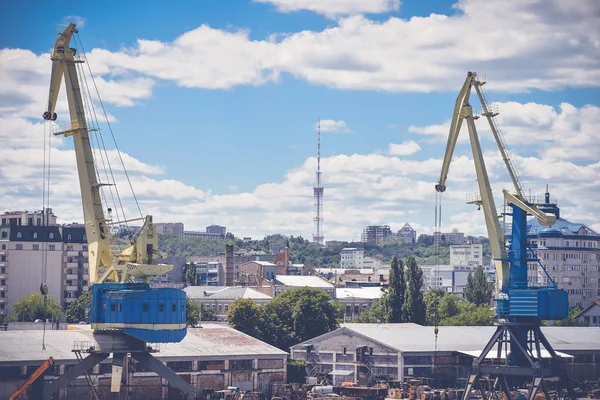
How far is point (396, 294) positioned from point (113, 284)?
44887mm

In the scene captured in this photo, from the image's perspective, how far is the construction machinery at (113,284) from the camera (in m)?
62.1

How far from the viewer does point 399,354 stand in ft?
264

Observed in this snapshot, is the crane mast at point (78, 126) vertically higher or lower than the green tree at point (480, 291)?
higher

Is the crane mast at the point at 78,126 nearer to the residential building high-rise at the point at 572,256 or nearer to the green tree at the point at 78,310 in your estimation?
the green tree at the point at 78,310

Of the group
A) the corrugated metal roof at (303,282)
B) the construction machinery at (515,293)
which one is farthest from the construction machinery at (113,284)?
the corrugated metal roof at (303,282)

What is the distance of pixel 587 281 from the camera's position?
460 ft

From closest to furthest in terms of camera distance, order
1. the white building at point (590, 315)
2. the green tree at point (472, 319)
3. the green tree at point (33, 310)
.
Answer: the green tree at point (472, 319) < the green tree at point (33, 310) < the white building at point (590, 315)

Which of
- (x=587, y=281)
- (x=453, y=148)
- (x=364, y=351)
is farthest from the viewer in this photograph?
(x=587, y=281)

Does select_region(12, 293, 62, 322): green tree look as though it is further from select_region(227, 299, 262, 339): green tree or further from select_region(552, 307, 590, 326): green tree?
select_region(552, 307, 590, 326): green tree

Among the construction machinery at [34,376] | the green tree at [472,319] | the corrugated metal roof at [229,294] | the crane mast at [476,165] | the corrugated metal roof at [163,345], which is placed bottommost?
the construction machinery at [34,376]

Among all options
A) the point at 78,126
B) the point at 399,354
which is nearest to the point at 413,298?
the point at 399,354

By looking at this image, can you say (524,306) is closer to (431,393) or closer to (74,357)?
(431,393)

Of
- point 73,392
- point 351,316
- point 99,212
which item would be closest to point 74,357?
point 73,392

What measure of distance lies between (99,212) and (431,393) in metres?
24.2
